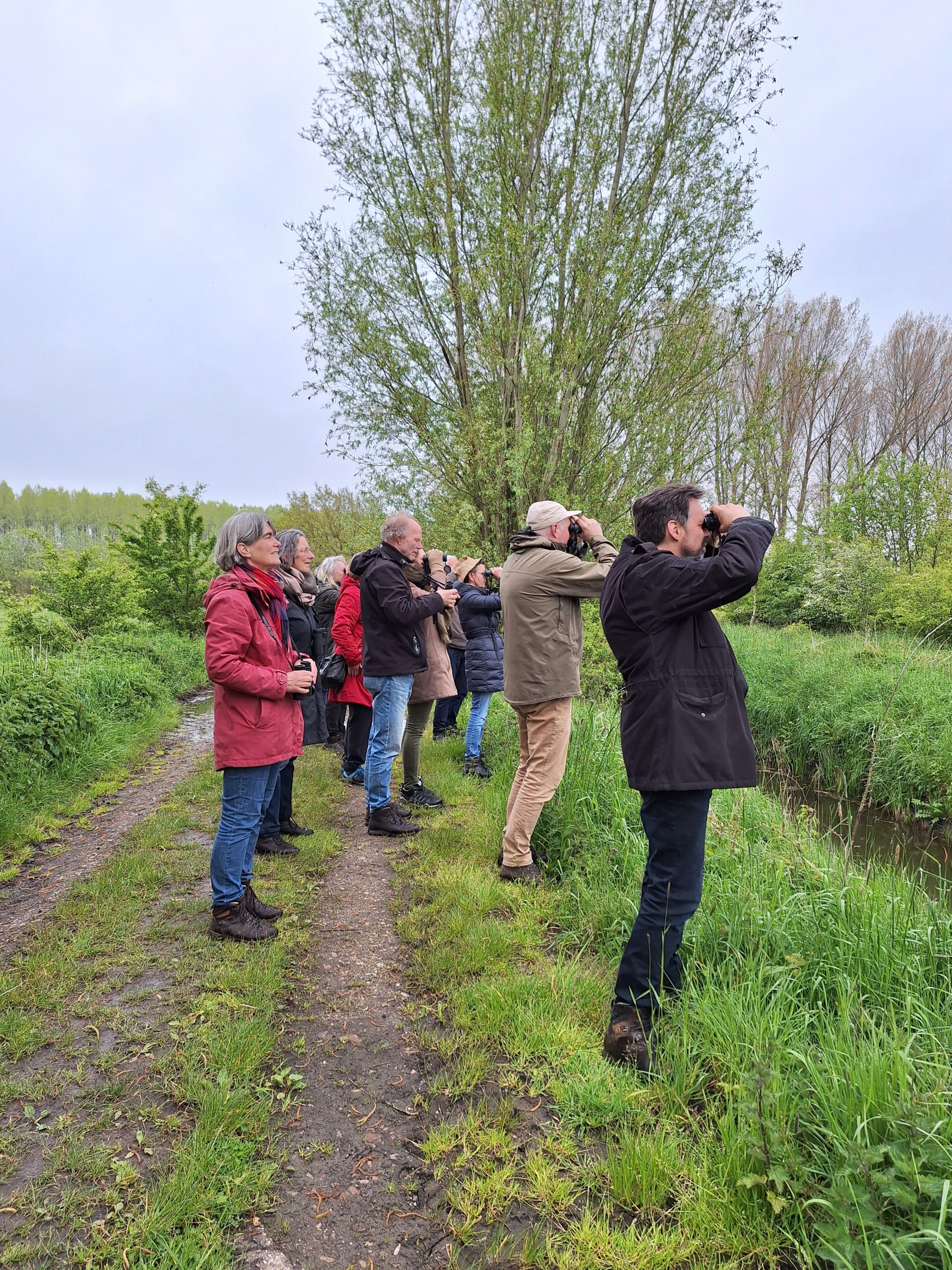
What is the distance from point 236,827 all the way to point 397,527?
237cm

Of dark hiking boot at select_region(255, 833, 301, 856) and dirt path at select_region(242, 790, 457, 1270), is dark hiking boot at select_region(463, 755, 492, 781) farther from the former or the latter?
dirt path at select_region(242, 790, 457, 1270)

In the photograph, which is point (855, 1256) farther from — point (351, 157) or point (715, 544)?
point (351, 157)

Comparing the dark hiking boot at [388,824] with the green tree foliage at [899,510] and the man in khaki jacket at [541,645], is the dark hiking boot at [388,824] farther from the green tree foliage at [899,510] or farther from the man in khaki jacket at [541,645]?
the green tree foliage at [899,510]

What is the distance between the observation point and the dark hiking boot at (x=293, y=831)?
4.97 meters

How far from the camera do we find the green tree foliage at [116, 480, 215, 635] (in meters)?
14.2

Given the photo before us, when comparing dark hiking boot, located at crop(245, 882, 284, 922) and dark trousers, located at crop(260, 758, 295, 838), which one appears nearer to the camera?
dark hiking boot, located at crop(245, 882, 284, 922)

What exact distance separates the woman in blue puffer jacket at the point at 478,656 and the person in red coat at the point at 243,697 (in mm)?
2861

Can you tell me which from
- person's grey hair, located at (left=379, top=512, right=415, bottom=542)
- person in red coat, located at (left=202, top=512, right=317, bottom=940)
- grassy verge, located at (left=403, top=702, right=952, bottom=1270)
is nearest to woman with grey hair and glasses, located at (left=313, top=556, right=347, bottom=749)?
person's grey hair, located at (left=379, top=512, right=415, bottom=542)

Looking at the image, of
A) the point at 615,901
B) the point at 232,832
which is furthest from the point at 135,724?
the point at 615,901

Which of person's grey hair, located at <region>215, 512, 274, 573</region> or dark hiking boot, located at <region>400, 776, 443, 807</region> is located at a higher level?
person's grey hair, located at <region>215, 512, 274, 573</region>

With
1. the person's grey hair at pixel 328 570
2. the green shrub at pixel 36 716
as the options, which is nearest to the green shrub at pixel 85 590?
the green shrub at pixel 36 716

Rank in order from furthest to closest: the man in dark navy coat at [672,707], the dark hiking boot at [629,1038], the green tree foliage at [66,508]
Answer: the green tree foliage at [66,508]
the dark hiking boot at [629,1038]
the man in dark navy coat at [672,707]

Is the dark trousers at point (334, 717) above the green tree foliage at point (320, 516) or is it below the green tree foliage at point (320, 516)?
below

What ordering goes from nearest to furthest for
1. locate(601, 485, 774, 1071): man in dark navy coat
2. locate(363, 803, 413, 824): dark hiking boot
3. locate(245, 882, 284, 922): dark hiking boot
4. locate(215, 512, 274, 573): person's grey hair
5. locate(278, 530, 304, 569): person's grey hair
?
locate(601, 485, 774, 1071): man in dark navy coat, locate(215, 512, 274, 573): person's grey hair, locate(245, 882, 284, 922): dark hiking boot, locate(363, 803, 413, 824): dark hiking boot, locate(278, 530, 304, 569): person's grey hair
